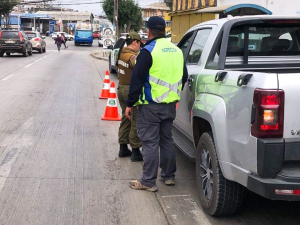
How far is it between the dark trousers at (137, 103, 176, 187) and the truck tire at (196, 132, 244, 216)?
22.3 inches

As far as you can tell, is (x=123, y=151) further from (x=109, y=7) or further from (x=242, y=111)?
(x=109, y=7)

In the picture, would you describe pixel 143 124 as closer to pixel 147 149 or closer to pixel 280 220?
pixel 147 149

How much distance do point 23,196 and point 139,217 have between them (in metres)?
1.33

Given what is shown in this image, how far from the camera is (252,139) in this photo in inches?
123

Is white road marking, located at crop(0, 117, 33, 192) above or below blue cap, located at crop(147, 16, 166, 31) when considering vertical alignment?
below

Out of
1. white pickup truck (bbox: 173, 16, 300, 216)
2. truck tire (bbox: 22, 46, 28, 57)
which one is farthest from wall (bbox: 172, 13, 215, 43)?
white pickup truck (bbox: 173, 16, 300, 216)

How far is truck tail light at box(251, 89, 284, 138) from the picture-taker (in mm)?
3016

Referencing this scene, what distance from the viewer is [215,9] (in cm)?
1678

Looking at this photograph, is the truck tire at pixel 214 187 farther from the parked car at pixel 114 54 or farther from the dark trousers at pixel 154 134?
the parked car at pixel 114 54

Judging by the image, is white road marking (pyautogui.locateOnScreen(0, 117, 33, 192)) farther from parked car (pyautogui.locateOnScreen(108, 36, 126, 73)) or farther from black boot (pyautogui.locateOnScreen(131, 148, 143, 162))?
parked car (pyautogui.locateOnScreen(108, 36, 126, 73))

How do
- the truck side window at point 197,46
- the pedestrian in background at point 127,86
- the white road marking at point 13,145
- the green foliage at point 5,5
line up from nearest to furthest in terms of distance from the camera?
the truck side window at point 197,46 → the white road marking at point 13,145 → the pedestrian in background at point 127,86 → the green foliage at point 5,5

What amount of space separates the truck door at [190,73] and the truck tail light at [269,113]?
1.56 metres

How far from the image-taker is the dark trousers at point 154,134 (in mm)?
4445

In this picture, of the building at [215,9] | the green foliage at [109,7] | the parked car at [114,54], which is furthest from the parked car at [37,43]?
the green foliage at [109,7]
